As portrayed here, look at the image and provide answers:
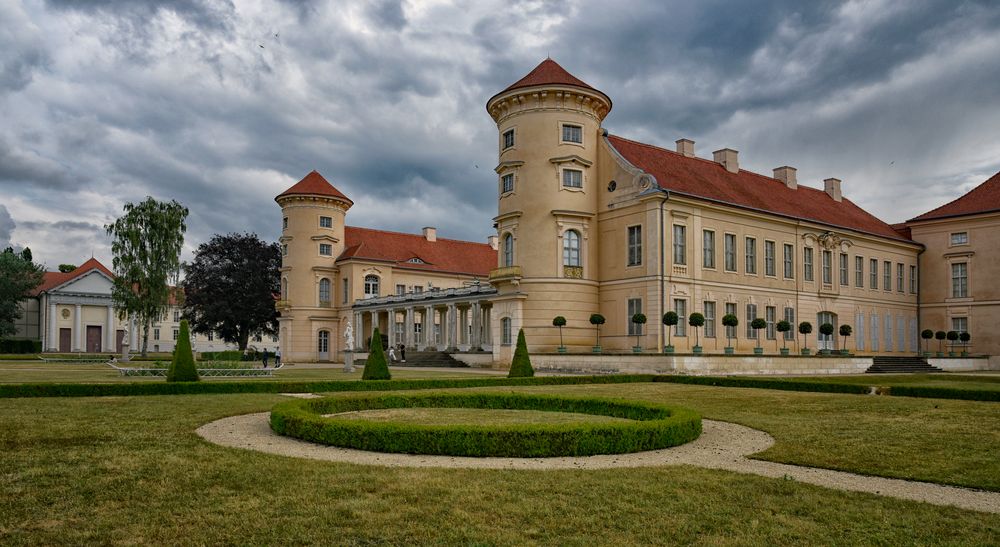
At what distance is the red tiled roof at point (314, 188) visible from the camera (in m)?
62.6

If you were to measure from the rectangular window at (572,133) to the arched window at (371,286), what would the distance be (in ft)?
92.9

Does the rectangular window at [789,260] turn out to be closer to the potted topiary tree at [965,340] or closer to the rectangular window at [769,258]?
the rectangular window at [769,258]

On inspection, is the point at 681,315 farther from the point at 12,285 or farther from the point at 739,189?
the point at 12,285

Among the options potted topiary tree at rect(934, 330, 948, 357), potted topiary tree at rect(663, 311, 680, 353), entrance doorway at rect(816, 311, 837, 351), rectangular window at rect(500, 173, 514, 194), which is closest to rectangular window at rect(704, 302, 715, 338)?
potted topiary tree at rect(663, 311, 680, 353)

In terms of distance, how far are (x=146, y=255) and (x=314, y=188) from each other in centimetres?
1543

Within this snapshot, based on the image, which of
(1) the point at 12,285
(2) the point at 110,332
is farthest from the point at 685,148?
(2) the point at 110,332

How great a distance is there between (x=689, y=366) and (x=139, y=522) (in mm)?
28820

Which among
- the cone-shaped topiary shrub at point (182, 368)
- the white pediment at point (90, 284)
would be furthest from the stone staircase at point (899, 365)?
the white pediment at point (90, 284)

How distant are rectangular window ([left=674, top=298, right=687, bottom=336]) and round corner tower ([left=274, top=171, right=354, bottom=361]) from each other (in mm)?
34674

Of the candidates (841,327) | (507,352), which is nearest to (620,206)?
(507,352)

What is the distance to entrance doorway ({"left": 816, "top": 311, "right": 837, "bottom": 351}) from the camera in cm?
4716

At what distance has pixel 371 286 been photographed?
212ft

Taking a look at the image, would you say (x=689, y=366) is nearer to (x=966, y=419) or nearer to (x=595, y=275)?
(x=595, y=275)

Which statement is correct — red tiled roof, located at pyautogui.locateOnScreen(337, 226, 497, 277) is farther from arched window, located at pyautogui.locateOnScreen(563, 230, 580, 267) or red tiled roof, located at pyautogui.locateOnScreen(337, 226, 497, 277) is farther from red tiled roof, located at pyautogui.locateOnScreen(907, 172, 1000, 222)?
red tiled roof, located at pyautogui.locateOnScreen(907, 172, 1000, 222)
